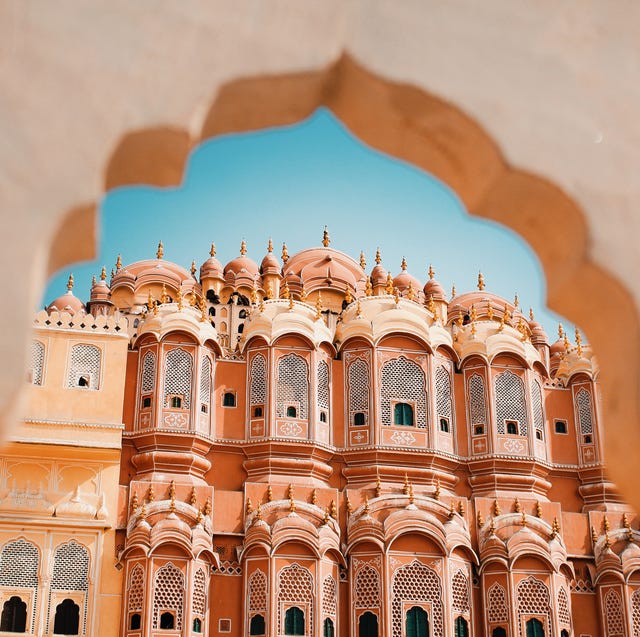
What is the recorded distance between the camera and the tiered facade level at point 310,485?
69.3 ft

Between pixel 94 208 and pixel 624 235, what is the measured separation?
1.35m

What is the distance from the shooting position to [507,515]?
23.6m

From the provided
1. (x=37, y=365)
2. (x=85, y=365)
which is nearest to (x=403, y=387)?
(x=85, y=365)

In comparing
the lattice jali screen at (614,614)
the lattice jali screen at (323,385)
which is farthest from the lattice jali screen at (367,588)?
the lattice jali screen at (614,614)

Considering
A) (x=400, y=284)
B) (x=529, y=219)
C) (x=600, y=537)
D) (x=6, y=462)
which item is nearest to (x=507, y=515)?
(x=600, y=537)

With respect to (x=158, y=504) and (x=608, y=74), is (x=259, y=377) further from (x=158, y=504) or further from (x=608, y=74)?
(x=608, y=74)

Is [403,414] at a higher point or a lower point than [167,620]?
higher

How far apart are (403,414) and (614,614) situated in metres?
6.27

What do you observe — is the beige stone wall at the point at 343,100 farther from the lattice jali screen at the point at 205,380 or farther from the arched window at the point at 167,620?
the lattice jali screen at the point at 205,380

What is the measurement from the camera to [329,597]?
866 inches

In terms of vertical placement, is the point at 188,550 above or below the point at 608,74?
above

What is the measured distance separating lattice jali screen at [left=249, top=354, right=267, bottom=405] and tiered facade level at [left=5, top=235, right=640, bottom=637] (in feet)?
0.17

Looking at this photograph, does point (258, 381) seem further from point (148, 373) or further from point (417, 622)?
point (417, 622)

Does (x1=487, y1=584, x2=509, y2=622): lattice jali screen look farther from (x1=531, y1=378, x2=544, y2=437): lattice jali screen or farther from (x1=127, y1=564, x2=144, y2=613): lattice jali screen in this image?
(x1=127, y1=564, x2=144, y2=613): lattice jali screen
